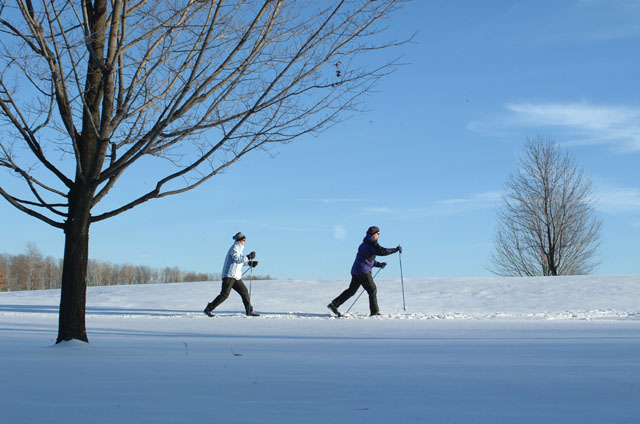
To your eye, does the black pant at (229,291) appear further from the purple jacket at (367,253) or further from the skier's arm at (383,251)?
the skier's arm at (383,251)

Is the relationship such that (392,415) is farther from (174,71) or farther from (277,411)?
(174,71)

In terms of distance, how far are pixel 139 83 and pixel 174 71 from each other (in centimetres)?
44

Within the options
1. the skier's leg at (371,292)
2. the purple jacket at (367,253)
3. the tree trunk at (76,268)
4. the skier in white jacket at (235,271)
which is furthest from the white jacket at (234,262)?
the tree trunk at (76,268)

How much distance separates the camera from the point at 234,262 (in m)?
12.7

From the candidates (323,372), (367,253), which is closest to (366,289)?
(367,253)

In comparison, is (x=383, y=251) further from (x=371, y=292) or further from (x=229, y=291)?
(x=229, y=291)

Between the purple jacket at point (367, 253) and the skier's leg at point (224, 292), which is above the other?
the purple jacket at point (367, 253)

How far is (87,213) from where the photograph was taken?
290 inches

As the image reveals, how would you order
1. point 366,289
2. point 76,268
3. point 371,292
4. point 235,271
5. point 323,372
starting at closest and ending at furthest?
point 323,372 → point 76,268 → point 371,292 → point 366,289 → point 235,271

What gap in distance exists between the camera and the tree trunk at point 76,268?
285 inches

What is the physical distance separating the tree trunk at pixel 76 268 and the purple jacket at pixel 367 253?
20.5ft

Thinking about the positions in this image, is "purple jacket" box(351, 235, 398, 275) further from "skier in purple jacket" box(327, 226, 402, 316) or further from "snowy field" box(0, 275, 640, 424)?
"snowy field" box(0, 275, 640, 424)

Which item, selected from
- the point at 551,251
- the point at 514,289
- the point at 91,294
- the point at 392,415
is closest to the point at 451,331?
the point at 392,415

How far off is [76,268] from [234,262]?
5477 millimetres
